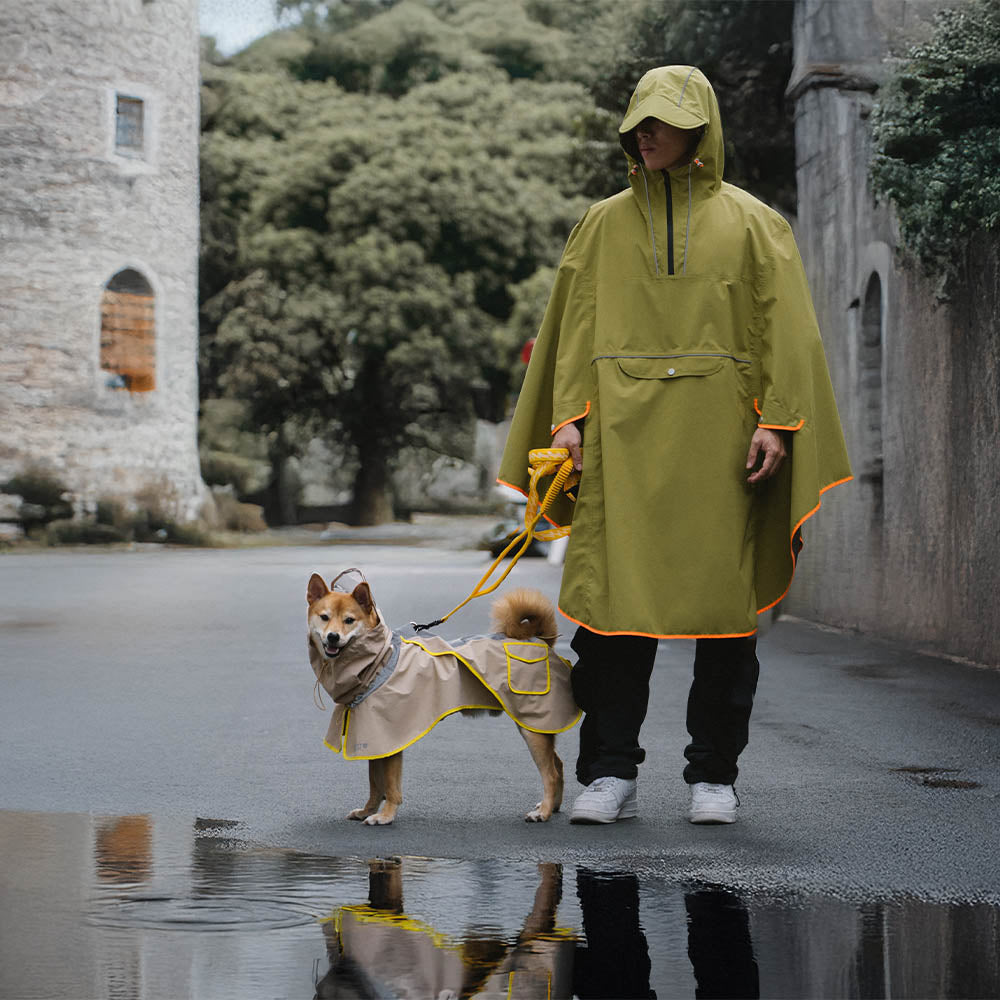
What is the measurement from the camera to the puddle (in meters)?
3.15

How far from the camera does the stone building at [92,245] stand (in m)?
27.9

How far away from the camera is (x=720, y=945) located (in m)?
3.41

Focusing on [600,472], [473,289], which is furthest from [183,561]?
[600,472]

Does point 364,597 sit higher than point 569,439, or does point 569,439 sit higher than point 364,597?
point 569,439

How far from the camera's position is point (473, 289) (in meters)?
34.7

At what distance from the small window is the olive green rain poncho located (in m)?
25.2

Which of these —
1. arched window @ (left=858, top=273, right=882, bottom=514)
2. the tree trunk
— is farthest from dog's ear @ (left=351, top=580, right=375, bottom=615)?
the tree trunk

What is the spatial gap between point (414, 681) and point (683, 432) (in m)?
A: 1.06

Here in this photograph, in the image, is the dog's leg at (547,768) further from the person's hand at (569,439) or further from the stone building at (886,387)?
the stone building at (886,387)

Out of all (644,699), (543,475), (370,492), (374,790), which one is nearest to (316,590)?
(374,790)

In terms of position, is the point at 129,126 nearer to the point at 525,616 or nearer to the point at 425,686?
the point at 525,616

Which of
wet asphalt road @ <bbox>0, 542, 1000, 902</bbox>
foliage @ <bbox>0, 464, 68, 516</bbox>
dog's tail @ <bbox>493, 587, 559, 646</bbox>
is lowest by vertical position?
wet asphalt road @ <bbox>0, 542, 1000, 902</bbox>

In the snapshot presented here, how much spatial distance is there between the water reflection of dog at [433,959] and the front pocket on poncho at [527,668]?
46.8 inches

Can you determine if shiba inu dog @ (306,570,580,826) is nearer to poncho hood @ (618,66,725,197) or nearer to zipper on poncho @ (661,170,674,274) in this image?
zipper on poncho @ (661,170,674,274)
